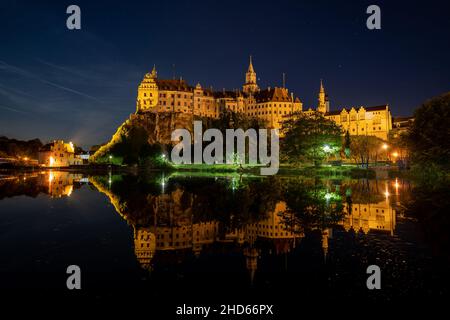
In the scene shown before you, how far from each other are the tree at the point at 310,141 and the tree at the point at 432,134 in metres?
25.3

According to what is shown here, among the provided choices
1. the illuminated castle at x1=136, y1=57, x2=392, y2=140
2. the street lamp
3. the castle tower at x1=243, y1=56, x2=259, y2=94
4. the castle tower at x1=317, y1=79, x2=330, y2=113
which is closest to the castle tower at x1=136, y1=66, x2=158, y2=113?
the illuminated castle at x1=136, y1=57, x2=392, y2=140

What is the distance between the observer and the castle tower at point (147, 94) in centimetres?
14238

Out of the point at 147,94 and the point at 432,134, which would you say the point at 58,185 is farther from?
the point at 147,94

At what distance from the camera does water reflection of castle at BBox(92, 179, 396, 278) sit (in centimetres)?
1372

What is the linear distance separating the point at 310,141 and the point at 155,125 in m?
73.6

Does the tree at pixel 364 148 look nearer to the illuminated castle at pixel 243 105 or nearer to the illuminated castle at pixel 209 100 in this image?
the illuminated castle at pixel 243 105

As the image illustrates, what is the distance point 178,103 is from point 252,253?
137 metres

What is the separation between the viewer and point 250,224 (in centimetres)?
1802

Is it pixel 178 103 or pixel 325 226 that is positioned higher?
pixel 178 103

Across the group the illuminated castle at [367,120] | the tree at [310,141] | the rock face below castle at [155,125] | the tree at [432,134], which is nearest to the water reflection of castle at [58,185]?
the tree at [432,134]
